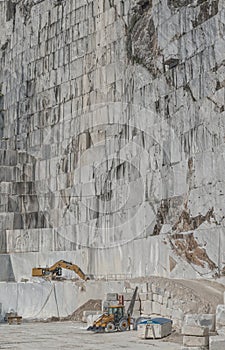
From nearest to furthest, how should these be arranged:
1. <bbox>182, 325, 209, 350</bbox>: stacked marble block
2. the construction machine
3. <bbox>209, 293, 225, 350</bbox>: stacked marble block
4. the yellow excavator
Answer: <bbox>209, 293, 225, 350</bbox>: stacked marble block < <bbox>182, 325, 209, 350</bbox>: stacked marble block < the construction machine < the yellow excavator

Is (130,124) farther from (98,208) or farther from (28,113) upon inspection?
(28,113)

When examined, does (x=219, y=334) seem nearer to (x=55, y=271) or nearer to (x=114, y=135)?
(x=55, y=271)

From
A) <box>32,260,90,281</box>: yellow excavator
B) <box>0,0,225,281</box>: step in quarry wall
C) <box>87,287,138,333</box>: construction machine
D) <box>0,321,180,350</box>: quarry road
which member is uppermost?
<box>0,0,225,281</box>: step in quarry wall

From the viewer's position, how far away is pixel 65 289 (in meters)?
25.8

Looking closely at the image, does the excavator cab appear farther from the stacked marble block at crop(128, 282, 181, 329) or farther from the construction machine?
the stacked marble block at crop(128, 282, 181, 329)

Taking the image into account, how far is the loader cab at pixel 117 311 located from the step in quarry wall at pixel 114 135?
16.1 feet

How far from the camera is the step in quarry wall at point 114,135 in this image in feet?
81.8

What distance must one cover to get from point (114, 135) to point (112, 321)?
13885 millimetres

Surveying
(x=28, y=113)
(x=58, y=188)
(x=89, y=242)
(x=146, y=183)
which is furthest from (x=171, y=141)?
(x=28, y=113)

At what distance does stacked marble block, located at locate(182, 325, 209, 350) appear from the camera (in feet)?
47.1

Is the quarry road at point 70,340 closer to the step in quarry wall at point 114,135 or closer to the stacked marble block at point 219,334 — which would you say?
the stacked marble block at point 219,334

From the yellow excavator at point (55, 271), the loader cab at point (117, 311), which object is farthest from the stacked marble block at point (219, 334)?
the yellow excavator at point (55, 271)

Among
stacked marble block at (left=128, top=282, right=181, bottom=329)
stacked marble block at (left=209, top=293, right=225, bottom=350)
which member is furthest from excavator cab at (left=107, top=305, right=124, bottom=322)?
stacked marble block at (left=209, top=293, right=225, bottom=350)

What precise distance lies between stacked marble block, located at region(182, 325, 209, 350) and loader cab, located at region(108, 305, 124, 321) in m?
4.39
